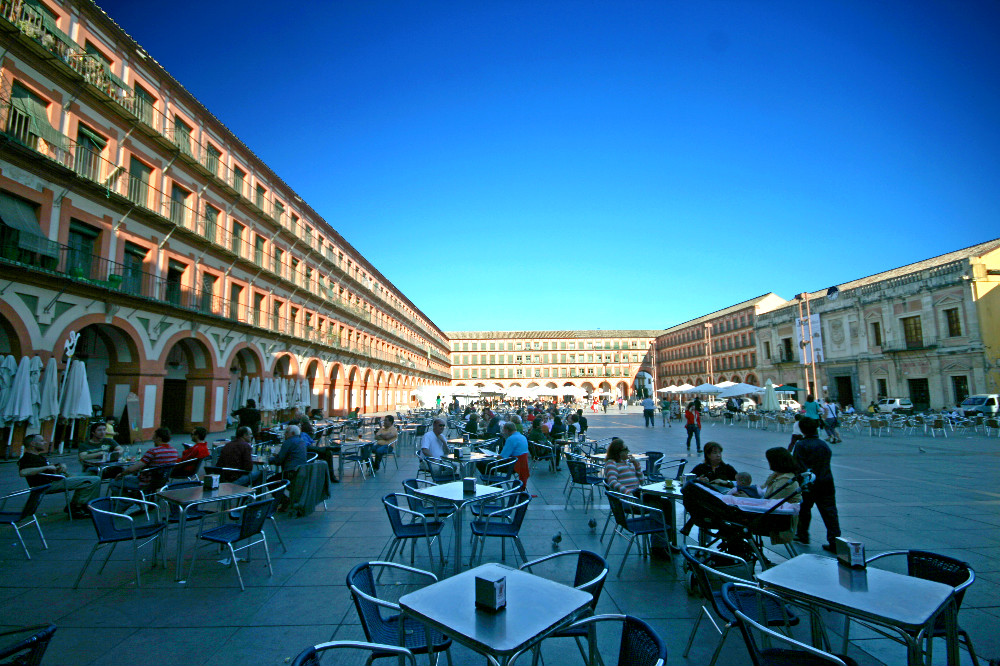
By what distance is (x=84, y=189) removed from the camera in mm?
12688

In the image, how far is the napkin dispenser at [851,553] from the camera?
8.67 feet

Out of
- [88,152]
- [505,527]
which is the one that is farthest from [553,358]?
[505,527]

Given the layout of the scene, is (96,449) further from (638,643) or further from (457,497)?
(638,643)

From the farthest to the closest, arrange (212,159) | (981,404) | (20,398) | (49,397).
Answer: (981,404) < (212,159) < (49,397) < (20,398)

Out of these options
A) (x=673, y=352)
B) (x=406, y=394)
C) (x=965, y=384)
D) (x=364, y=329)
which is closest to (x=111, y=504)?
(x=364, y=329)

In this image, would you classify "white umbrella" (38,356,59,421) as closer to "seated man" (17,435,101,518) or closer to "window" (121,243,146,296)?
"window" (121,243,146,296)

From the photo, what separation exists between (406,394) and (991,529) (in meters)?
45.1

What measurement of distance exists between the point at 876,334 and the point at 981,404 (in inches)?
388

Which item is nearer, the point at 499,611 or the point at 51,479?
the point at 499,611

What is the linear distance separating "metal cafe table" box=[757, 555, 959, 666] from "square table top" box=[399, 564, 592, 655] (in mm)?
1170

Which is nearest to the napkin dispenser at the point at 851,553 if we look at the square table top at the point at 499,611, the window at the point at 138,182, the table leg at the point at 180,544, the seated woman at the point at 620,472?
the square table top at the point at 499,611

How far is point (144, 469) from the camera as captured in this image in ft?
20.0

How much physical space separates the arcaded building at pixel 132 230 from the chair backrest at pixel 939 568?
50.5ft

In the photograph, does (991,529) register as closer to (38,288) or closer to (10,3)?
(38,288)
